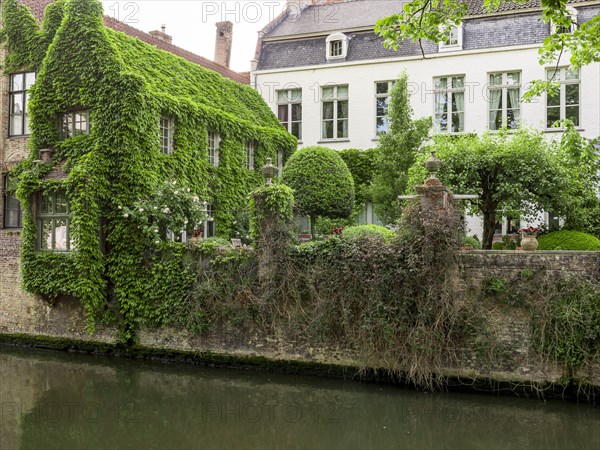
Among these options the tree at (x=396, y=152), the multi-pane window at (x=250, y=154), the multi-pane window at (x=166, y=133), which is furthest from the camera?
the multi-pane window at (x=250, y=154)

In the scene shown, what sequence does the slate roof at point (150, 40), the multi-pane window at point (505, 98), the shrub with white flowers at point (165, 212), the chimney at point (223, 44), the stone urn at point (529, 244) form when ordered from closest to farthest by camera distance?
the stone urn at point (529, 244)
the shrub with white flowers at point (165, 212)
the slate roof at point (150, 40)
the multi-pane window at point (505, 98)
the chimney at point (223, 44)

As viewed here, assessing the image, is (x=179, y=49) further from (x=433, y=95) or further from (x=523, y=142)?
(x=523, y=142)

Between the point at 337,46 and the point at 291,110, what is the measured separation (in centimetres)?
314

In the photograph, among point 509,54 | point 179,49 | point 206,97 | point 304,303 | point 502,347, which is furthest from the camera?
point 179,49

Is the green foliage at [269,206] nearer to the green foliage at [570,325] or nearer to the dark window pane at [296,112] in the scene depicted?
the green foliage at [570,325]

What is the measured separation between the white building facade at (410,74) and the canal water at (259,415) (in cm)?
1316

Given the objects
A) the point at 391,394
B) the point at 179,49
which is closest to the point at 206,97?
the point at 179,49

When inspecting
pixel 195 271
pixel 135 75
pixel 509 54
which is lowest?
pixel 195 271

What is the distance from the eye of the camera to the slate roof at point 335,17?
27.0 metres

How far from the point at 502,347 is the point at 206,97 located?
12.9 meters

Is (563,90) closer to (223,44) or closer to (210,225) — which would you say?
(210,225)

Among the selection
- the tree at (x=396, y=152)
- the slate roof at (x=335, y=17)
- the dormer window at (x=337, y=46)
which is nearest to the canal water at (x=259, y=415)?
the tree at (x=396, y=152)

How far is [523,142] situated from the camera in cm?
1612

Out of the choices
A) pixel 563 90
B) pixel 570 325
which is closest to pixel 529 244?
pixel 570 325
